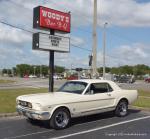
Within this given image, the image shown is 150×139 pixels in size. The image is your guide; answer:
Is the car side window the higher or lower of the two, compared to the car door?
higher

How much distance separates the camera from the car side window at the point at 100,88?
1090cm

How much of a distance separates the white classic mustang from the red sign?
19.7ft

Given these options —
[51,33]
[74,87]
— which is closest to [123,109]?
[74,87]

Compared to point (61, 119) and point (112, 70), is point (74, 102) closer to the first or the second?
point (61, 119)

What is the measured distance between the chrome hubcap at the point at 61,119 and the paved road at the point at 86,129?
0.22m

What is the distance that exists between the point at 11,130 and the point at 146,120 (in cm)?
508

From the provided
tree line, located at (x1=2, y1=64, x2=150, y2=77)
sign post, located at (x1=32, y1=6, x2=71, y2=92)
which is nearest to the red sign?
sign post, located at (x1=32, y1=6, x2=71, y2=92)

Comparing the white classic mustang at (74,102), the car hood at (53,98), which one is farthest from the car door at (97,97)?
the car hood at (53,98)

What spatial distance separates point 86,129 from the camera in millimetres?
9492

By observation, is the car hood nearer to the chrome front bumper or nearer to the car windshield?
the chrome front bumper

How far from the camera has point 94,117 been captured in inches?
462

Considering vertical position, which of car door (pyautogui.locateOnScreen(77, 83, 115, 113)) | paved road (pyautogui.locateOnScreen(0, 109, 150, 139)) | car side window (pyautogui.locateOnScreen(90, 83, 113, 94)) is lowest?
paved road (pyautogui.locateOnScreen(0, 109, 150, 139))

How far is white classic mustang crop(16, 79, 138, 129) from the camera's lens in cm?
919

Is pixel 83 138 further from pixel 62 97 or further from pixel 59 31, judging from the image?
pixel 59 31
